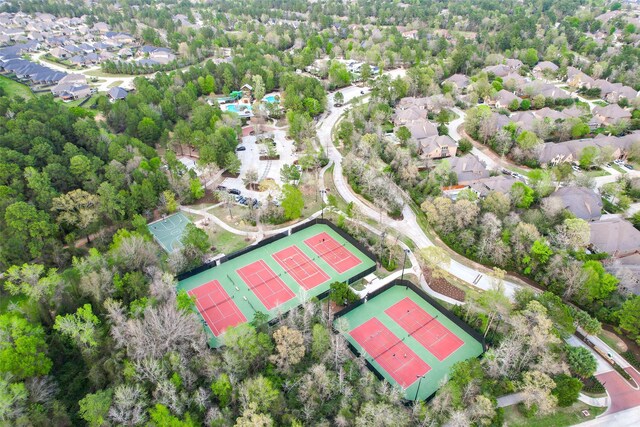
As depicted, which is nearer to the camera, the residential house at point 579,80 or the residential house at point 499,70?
the residential house at point 579,80

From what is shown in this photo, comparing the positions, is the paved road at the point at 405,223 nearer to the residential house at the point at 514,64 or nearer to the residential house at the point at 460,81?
the residential house at the point at 460,81

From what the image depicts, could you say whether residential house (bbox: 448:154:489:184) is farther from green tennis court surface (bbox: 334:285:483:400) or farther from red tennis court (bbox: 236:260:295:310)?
red tennis court (bbox: 236:260:295:310)

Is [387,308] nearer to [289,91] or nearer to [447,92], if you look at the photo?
[289,91]

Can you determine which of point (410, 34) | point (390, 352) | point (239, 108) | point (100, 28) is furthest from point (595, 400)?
point (100, 28)

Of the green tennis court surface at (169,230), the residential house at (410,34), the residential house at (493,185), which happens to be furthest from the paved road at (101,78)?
the residential house at (410,34)

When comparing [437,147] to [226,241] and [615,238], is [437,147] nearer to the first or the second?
[615,238]

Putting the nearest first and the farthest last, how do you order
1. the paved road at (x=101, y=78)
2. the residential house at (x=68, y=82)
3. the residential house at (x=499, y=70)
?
the residential house at (x=68, y=82) → the paved road at (x=101, y=78) → the residential house at (x=499, y=70)

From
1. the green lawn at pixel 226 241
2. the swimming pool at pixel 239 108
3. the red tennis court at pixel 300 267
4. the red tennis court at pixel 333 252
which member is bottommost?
the green lawn at pixel 226 241
